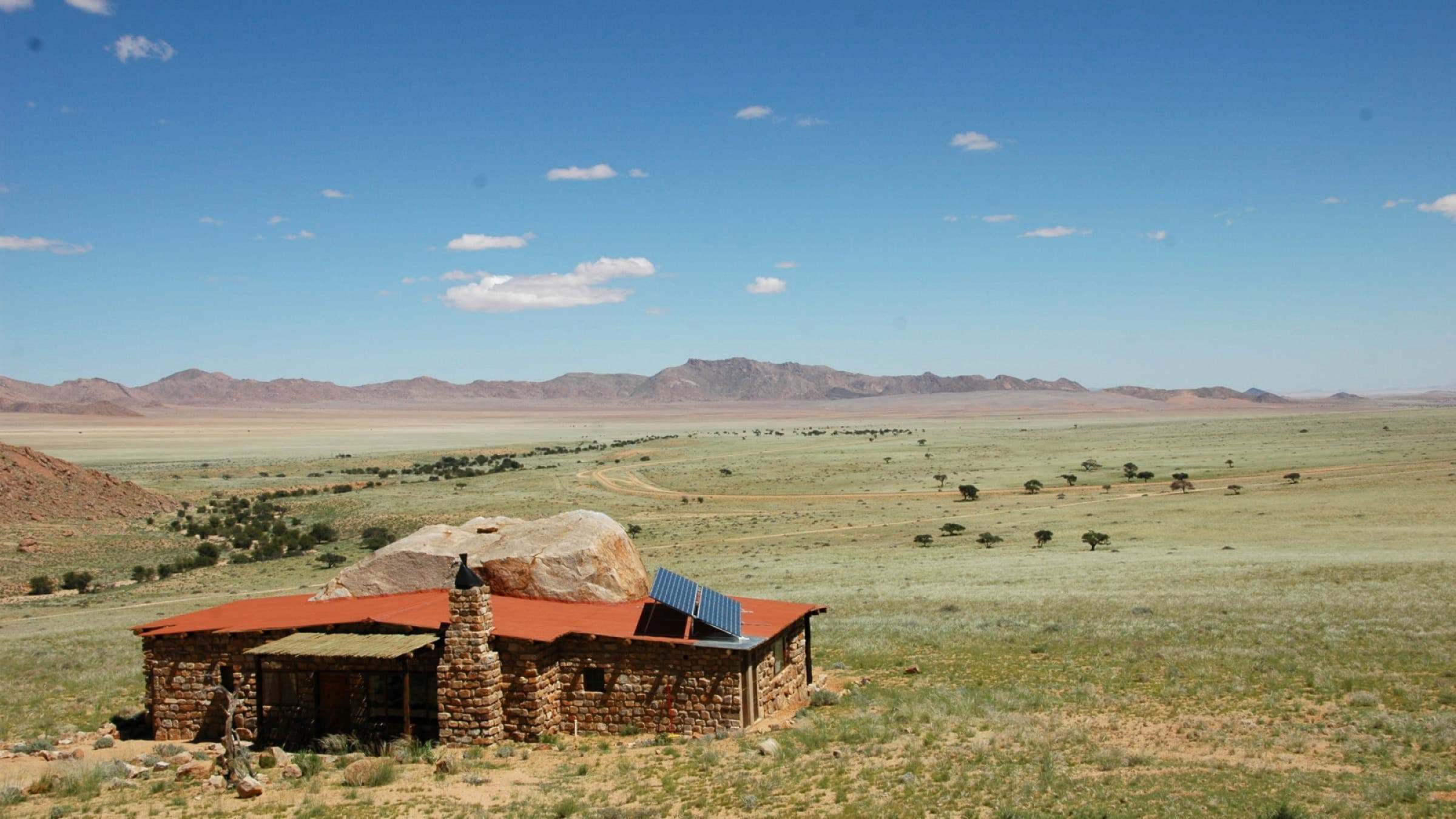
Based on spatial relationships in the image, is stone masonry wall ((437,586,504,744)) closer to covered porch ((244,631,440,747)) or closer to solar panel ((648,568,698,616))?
covered porch ((244,631,440,747))

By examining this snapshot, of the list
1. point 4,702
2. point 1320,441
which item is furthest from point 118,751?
point 1320,441

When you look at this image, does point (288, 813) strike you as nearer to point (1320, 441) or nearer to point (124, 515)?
point (124, 515)

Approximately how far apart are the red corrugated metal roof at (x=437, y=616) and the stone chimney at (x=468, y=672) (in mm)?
593

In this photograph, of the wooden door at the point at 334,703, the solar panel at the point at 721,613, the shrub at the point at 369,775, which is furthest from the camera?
the wooden door at the point at 334,703

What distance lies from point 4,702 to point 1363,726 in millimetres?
25923

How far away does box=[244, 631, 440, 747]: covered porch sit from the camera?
17.5 m

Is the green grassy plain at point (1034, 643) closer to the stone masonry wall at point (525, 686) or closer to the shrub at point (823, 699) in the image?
the shrub at point (823, 699)

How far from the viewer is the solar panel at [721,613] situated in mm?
18109

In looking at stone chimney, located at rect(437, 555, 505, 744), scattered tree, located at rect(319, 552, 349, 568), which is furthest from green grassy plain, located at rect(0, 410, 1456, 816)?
stone chimney, located at rect(437, 555, 505, 744)

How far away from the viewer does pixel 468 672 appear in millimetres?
17312

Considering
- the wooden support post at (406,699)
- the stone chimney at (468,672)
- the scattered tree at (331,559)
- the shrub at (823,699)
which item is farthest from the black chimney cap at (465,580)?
the scattered tree at (331,559)

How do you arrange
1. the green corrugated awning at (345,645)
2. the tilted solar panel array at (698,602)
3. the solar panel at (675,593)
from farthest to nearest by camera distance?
the solar panel at (675,593) < the tilted solar panel array at (698,602) < the green corrugated awning at (345,645)

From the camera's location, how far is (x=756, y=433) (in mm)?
193500

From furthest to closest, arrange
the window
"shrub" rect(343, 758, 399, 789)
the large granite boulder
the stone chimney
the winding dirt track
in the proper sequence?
the winding dirt track → the large granite boulder → the window → the stone chimney → "shrub" rect(343, 758, 399, 789)
